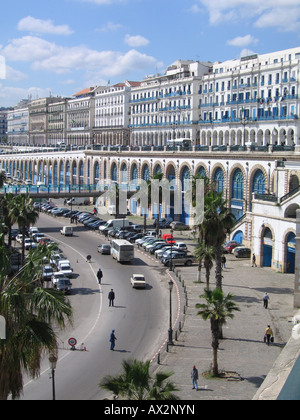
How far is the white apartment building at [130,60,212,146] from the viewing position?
319ft

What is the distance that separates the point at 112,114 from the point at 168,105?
29651mm

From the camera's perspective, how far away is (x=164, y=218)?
73.3m

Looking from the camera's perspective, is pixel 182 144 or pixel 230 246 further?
pixel 182 144

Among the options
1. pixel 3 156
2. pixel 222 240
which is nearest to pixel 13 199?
pixel 222 240

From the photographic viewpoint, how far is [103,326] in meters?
31.8

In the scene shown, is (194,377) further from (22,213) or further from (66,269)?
(22,213)

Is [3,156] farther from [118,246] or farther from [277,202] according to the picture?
[277,202]

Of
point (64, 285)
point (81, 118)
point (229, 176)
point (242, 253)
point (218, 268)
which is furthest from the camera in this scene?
point (81, 118)

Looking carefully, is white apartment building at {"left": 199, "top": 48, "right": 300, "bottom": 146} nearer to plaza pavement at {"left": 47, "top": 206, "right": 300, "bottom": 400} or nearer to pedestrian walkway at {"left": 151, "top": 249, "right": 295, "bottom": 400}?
plaza pavement at {"left": 47, "top": 206, "right": 300, "bottom": 400}

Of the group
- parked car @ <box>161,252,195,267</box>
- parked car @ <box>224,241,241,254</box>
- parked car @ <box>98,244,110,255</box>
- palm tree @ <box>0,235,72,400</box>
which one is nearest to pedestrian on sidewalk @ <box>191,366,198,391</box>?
palm tree @ <box>0,235,72,400</box>

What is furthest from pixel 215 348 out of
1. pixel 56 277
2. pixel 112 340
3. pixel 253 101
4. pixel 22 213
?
pixel 253 101

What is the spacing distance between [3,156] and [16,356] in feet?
466

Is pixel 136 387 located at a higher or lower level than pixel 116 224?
lower
